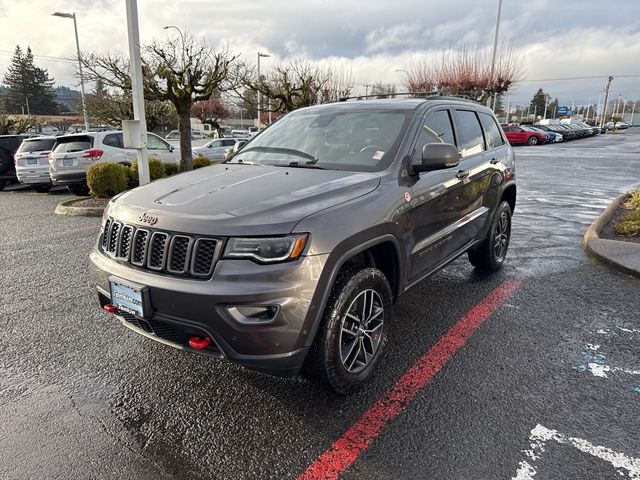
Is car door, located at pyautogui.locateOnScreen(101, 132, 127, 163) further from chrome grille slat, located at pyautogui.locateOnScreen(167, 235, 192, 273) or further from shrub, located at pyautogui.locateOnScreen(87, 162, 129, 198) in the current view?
chrome grille slat, located at pyautogui.locateOnScreen(167, 235, 192, 273)

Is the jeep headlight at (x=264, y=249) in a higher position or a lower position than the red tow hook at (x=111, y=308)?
higher

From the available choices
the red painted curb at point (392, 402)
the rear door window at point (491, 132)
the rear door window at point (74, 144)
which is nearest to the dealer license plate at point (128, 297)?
the red painted curb at point (392, 402)

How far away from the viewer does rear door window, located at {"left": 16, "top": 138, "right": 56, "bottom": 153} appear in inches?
479

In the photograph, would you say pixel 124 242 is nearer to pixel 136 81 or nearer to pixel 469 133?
pixel 469 133

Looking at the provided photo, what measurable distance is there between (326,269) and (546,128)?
44.2 metres

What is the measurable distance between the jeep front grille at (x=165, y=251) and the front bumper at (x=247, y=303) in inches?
2.2

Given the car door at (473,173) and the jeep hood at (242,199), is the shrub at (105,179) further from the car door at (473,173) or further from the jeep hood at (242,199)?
the car door at (473,173)

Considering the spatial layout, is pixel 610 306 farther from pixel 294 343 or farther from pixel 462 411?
pixel 294 343

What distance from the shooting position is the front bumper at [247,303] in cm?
227

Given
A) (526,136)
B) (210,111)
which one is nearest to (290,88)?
(526,136)

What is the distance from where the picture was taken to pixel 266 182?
2.95 m

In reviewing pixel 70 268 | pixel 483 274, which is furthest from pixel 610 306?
pixel 70 268

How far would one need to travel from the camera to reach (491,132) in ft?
16.6

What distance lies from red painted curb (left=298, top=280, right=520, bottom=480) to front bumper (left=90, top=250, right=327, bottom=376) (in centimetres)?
47
